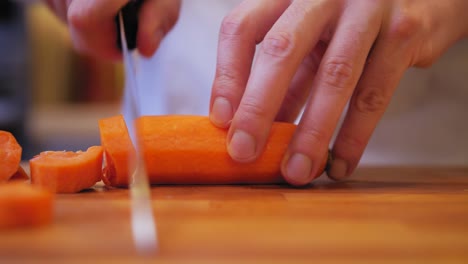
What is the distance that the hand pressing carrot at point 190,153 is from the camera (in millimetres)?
1085

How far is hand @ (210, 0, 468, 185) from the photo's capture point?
1053mm

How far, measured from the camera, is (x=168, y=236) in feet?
2.20

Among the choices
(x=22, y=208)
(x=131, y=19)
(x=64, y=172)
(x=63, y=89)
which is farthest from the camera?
(x=63, y=89)

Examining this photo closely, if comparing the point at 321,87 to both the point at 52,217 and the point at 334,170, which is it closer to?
the point at 334,170

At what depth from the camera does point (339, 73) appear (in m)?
1.08

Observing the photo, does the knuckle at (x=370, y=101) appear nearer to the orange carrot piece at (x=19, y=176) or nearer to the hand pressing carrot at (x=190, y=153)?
the hand pressing carrot at (x=190, y=153)

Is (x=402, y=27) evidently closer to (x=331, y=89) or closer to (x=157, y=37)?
(x=331, y=89)

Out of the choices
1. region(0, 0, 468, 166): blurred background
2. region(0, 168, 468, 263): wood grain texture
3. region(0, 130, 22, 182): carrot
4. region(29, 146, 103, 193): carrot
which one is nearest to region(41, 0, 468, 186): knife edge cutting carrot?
region(0, 168, 468, 263): wood grain texture

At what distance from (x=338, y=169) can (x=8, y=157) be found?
0.71 m

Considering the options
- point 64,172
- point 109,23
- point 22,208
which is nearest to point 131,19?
point 109,23

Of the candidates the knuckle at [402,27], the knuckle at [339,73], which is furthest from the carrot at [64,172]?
the knuckle at [402,27]

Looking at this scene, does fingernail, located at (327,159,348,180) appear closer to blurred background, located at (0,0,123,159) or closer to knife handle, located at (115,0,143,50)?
knife handle, located at (115,0,143,50)

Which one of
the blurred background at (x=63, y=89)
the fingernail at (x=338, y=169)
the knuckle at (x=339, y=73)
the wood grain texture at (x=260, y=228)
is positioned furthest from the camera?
the blurred background at (x=63, y=89)

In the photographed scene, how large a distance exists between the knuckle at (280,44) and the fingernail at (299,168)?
0.22 m
